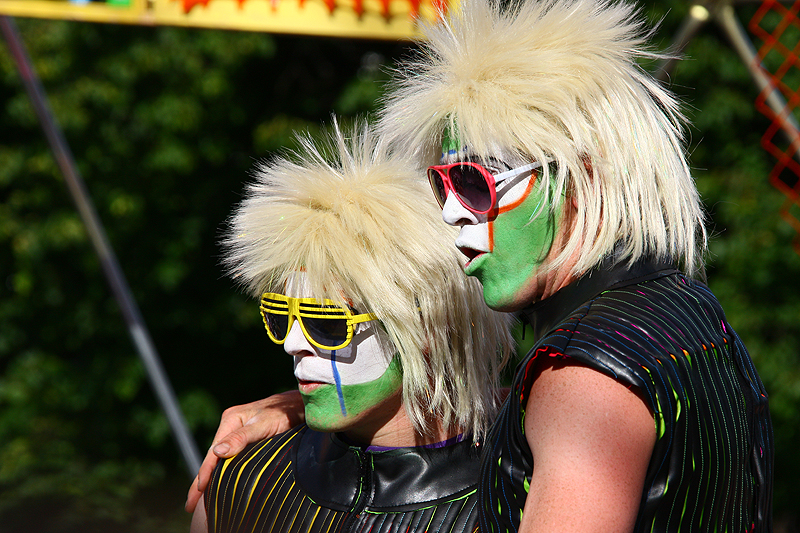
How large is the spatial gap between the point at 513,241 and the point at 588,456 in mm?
398

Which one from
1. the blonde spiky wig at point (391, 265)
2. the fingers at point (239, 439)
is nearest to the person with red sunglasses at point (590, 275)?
the blonde spiky wig at point (391, 265)

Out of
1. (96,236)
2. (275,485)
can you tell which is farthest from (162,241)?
(275,485)

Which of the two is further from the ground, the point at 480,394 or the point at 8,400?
the point at 480,394

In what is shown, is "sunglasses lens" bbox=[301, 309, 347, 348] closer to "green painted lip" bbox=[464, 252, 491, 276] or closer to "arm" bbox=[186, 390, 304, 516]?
"green painted lip" bbox=[464, 252, 491, 276]

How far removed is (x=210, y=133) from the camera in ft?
21.1

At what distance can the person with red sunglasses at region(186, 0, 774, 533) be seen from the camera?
97cm

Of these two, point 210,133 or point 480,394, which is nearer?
point 480,394

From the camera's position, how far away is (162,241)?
6.54 metres

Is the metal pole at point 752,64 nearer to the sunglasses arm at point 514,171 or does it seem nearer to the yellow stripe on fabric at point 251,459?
the sunglasses arm at point 514,171

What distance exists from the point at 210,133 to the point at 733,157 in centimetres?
432

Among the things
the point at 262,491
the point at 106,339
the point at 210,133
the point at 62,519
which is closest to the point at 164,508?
the point at 62,519

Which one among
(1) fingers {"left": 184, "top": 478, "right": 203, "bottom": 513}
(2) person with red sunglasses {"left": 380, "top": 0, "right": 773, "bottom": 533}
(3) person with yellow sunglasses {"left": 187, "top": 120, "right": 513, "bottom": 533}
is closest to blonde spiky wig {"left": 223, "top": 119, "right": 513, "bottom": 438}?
(3) person with yellow sunglasses {"left": 187, "top": 120, "right": 513, "bottom": 533}

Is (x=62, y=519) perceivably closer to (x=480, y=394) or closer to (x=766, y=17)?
(x=480, y=394)

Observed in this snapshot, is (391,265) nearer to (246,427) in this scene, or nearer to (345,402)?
(345,402)
